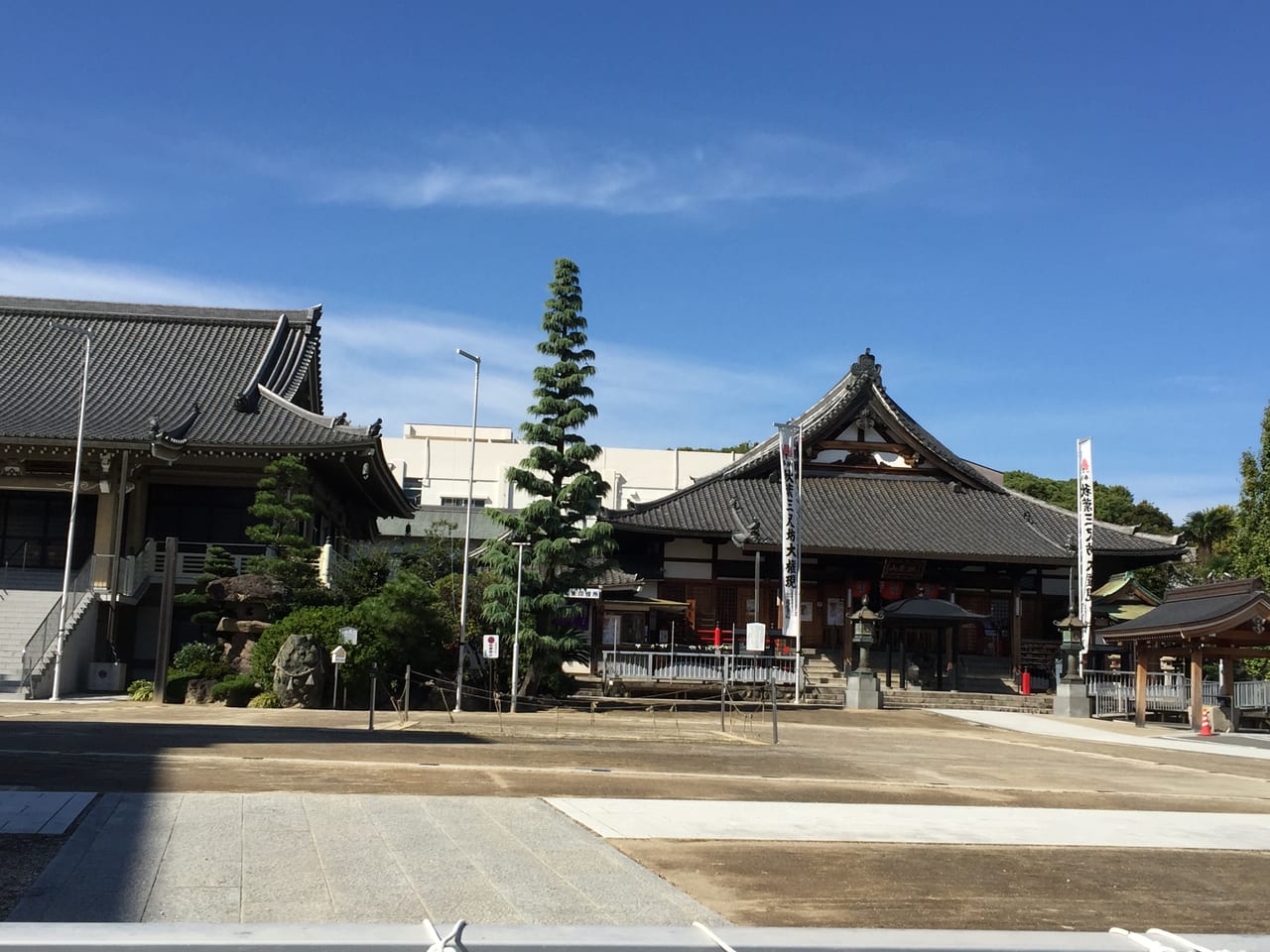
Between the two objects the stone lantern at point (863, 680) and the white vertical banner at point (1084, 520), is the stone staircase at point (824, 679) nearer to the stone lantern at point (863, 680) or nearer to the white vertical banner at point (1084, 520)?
the stone lantern at point (863, 680)

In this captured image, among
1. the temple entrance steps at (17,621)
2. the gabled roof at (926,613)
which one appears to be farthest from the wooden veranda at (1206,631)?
the temple entrance steps at (17,621)

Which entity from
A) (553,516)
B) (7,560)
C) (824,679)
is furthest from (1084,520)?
(7,560)

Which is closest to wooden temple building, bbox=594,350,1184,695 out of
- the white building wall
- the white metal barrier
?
the white building wall

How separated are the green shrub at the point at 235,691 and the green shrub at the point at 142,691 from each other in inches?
71.0

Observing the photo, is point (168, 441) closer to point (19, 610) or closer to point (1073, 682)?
point (19, 610)

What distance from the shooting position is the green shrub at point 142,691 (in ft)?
97.6

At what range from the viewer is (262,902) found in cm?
730

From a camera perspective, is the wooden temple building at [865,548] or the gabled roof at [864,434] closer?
the wooden temple building at [865,548]

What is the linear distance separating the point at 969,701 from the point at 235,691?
2287 centimetres

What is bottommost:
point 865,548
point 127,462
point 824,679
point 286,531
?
point 824,679

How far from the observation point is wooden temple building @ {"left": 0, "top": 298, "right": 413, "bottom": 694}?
32.5m

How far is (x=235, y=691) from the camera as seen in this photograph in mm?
28875

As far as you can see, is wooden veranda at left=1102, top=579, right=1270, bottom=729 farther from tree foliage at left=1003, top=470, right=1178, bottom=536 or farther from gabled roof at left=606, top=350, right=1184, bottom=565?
tree foliage at left=1003, top=470, right=1178, bottom=536

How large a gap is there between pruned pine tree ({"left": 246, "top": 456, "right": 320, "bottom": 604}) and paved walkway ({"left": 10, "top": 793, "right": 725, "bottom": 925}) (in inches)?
833
